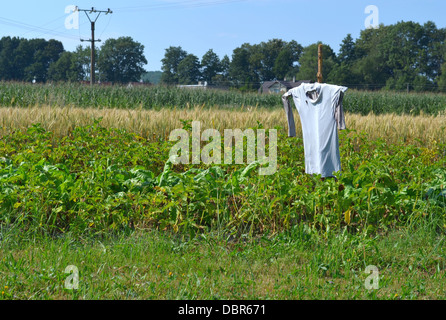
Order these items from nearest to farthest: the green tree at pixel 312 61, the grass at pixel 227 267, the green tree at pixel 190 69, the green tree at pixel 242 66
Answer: the grass at pixel 227 267 → the green tree at pixel 312 61 → the green tree at pixel 242 66 → the green tree at pixel 190 69

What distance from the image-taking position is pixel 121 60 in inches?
2896

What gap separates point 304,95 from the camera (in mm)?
5043

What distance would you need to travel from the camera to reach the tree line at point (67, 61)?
72188 mm

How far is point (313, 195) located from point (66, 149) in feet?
10.5

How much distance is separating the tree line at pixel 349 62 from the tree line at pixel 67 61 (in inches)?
348

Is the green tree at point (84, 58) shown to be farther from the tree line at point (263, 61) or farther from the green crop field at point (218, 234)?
the green crop field at point (218, 234)

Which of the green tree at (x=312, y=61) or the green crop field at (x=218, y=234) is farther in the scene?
the green tree at (x=312, y=61)

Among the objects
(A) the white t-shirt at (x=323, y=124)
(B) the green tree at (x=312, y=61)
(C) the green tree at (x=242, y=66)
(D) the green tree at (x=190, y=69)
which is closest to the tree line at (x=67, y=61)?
(D) the green tree at (x=190, y=69)

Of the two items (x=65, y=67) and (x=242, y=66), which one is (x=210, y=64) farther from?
(x=65, y=67)

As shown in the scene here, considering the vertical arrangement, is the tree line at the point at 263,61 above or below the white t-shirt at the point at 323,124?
above

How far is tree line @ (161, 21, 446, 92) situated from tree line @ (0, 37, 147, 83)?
8.84m

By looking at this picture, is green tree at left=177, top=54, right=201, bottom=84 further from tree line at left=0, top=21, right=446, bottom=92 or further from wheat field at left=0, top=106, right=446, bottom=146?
wheat field at left=0, top=106, right=446, bottom=146

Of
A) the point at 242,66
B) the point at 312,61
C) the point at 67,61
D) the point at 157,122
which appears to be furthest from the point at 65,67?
the point at 157,122

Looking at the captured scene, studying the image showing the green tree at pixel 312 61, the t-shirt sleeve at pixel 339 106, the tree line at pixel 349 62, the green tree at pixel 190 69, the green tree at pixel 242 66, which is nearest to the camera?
the t-shirt sleeve at pixel 339 106
